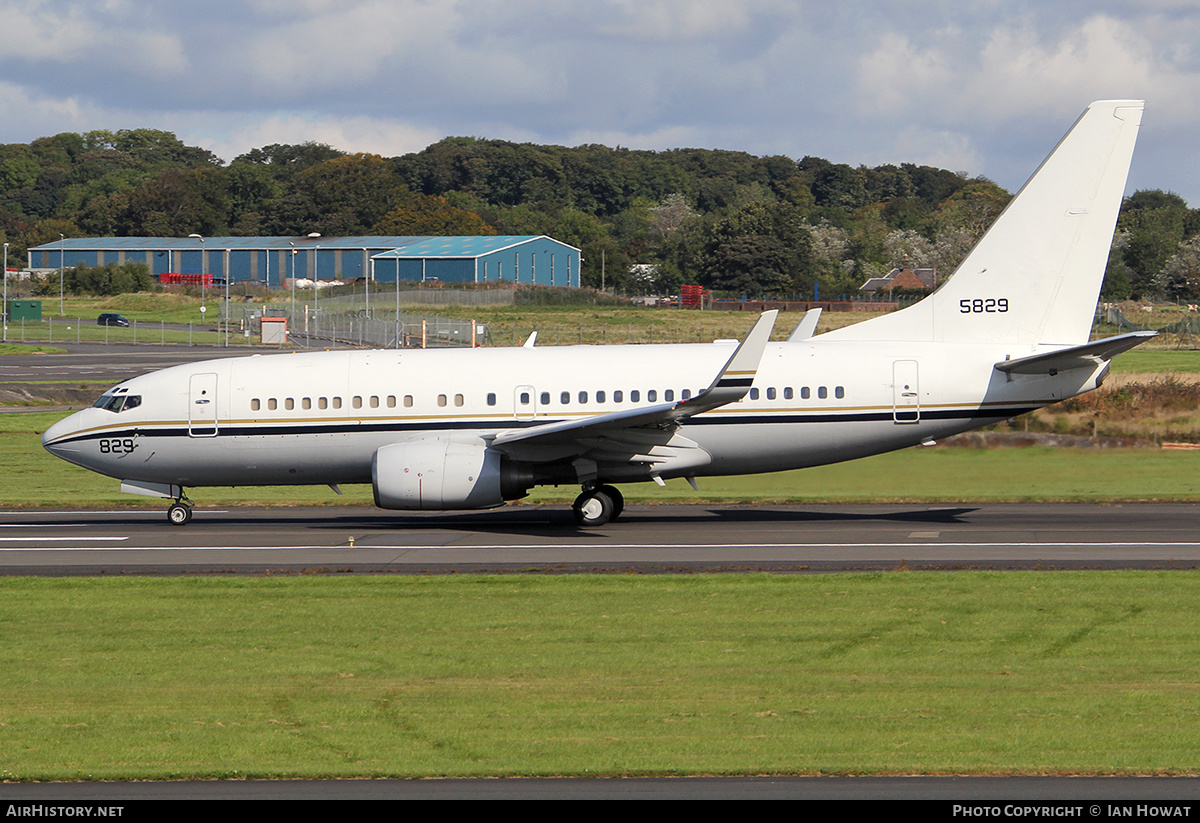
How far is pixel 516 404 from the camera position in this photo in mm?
27375

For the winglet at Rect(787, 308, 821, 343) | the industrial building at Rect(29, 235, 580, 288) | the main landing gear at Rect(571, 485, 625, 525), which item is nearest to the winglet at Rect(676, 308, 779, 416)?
the main landing gear at Rect(571, 485, 625, 525)

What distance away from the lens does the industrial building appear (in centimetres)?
13600

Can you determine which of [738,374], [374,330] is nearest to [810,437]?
[738,374]

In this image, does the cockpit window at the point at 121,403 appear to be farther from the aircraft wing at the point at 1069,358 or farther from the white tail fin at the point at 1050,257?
the aircraft wing at the point at 1069,358

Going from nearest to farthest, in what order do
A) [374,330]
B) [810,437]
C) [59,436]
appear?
[810,437]
[59,436]
[374,330]

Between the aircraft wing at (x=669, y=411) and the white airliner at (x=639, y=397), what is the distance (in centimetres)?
14

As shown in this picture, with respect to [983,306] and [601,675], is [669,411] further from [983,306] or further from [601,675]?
[601,675]

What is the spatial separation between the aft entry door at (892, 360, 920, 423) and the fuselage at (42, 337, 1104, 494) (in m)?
0.03

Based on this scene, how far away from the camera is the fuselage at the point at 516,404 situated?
88.2ft

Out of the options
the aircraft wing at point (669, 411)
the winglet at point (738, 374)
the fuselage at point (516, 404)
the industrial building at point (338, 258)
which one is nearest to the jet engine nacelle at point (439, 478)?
the aircraft wing at point (669, 411)

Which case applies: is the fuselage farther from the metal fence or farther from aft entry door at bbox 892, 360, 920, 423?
the metal fence

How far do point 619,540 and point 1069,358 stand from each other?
9.80 metres

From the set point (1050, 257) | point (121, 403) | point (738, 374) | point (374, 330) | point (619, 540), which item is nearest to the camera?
point (738, 374)
